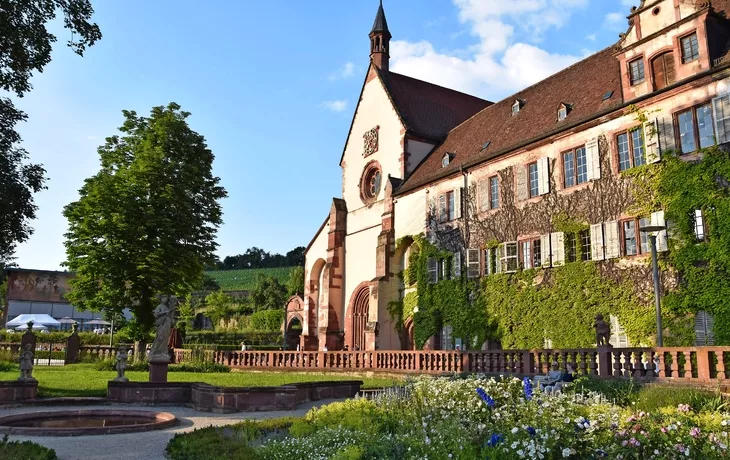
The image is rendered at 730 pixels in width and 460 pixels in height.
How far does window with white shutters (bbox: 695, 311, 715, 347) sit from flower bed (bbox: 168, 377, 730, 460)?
1072 centimetres

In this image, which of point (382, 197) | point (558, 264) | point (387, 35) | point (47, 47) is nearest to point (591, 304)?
point (558, 264)

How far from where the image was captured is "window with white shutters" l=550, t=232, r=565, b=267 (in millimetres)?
23406

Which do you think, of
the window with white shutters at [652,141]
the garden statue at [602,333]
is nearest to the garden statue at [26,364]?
the garden statue at [602,333]

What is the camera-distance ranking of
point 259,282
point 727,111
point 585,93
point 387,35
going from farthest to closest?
point 259,282 < point 387,35 < point 585,93 < point 727,111

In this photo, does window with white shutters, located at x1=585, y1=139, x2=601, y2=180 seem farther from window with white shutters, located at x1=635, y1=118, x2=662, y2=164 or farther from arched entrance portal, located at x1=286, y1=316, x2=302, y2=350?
arched entrance portal, located at x1=286, y1=316, x2=302, y2=350

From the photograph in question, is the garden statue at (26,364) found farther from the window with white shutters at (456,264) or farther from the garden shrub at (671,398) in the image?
the window with white shutters at (456,264)

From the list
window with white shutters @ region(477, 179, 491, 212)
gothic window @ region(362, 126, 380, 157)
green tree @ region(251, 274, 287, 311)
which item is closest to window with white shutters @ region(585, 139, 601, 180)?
window with white shutters @ region(477, 179, 491, 212)

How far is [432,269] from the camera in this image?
30.1 metres

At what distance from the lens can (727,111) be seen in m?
18.7

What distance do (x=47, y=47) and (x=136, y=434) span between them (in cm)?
1006

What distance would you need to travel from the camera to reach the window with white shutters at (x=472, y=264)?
27.3 m

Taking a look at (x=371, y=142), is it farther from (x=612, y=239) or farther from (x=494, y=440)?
(x=494, y=440)

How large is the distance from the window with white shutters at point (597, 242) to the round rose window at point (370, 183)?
54.6 feet

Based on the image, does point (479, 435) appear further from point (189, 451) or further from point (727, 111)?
point (727, 111)
